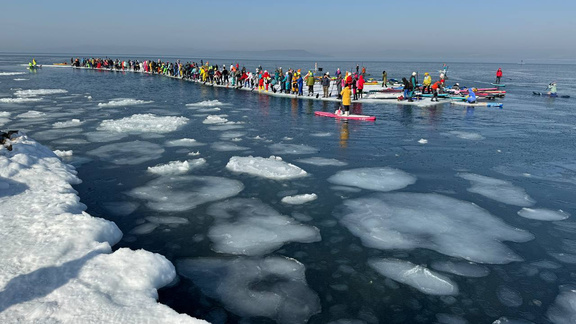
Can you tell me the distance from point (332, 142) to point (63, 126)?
12.8m

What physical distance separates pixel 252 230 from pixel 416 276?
3.31 metres

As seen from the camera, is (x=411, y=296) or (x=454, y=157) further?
(x=454, y=157)

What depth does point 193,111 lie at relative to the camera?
78.1 feet

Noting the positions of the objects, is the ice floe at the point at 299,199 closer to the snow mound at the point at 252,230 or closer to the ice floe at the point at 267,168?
the snow mound at the point at 252,230

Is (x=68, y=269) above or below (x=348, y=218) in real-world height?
above

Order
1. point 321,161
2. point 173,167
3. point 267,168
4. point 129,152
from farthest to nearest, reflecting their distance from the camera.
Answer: point 129,152 → point 321,161 → point 173,167 → point 267,168

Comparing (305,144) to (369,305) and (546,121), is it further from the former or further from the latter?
(546,121)

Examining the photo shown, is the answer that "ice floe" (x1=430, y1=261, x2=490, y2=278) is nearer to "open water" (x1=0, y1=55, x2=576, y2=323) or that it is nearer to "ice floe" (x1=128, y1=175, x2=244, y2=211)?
"open water" (x1=0, y1=55, x2=576, y2=323)

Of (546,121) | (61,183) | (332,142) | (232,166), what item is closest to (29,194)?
(61,183)

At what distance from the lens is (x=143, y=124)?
1853 cm

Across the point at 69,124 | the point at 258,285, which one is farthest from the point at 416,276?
the point at 69,124

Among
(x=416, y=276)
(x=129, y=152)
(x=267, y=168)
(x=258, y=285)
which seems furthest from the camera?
(x=129, y=152)

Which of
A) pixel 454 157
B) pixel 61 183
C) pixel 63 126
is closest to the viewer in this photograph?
pixel 61 183

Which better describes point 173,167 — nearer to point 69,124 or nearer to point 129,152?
point 129,152
